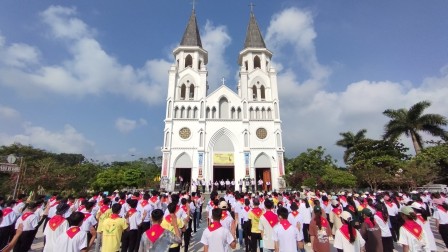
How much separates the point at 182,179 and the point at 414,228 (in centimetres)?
2496

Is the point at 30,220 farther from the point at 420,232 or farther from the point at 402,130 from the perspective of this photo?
the point at 402,130

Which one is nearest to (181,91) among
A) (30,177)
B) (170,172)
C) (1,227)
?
(170,172)

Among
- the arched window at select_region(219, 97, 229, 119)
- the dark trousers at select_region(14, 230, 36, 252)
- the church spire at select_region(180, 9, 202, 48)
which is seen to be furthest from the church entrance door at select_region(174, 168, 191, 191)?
the dark trousers at select_region(14, 230, 36, 252)

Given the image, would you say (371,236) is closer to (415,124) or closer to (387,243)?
(387,243)

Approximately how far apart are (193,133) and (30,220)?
22.7 meters

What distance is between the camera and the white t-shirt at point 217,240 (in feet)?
10.9

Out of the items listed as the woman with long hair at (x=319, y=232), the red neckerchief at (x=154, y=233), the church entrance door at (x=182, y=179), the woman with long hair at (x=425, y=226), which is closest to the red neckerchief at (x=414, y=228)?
the woman with long hair at (x=425, y=226)

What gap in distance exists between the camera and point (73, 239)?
10.5ft

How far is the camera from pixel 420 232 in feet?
12.0

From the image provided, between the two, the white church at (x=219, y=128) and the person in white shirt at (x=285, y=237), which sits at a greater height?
the white church at (x=219, y=128)

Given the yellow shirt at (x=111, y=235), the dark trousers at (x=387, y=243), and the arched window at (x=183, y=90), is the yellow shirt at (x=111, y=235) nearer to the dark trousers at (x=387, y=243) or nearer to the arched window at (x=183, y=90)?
the dark trousers at (x=387, y=243)

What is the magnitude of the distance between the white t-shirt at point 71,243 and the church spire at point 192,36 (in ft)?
108

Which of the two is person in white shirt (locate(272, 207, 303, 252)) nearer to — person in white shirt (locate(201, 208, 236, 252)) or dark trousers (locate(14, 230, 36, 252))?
person in white shirt (locate(201, 208, 236, 252))

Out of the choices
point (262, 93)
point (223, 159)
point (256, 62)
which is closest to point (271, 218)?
point (223, 159)
